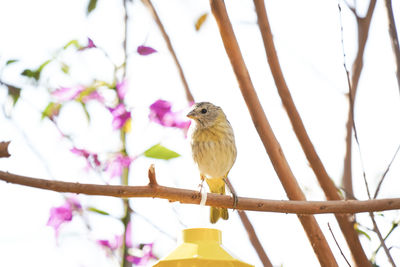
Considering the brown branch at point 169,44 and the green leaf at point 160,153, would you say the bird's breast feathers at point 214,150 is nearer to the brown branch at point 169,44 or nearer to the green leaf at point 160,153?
the brown branch at point 169,44

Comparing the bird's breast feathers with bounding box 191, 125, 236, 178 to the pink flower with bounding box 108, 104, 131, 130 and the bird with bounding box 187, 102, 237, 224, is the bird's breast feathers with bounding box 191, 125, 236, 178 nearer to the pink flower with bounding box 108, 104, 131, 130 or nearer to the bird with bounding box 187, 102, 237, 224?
the bird with bounding box 187, 102, 237, 224

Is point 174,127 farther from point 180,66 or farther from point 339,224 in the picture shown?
point 339,224

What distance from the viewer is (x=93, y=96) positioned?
1653 mm

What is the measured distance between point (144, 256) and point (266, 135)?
1.72 feet

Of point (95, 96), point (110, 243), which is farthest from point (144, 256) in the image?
point (95, 96)

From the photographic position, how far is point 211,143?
91.7 inches

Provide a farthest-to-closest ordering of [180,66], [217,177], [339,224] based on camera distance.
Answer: [217,177]
[180,66]
[339,224]

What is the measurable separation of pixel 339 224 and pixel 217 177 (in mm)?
687

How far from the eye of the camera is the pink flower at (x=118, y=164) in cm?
150

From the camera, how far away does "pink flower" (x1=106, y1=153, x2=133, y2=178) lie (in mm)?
1501

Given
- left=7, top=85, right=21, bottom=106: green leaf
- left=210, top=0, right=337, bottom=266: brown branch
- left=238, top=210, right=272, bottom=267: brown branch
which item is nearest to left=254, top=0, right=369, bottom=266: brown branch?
left=210, top=0, right=337, bottom=266: brown branch

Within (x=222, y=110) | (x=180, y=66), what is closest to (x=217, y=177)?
(x=222, y=110)

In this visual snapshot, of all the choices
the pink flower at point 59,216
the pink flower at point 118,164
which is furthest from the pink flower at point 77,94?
the pink flower at point 59,216

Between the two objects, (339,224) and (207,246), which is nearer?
(207,246)
